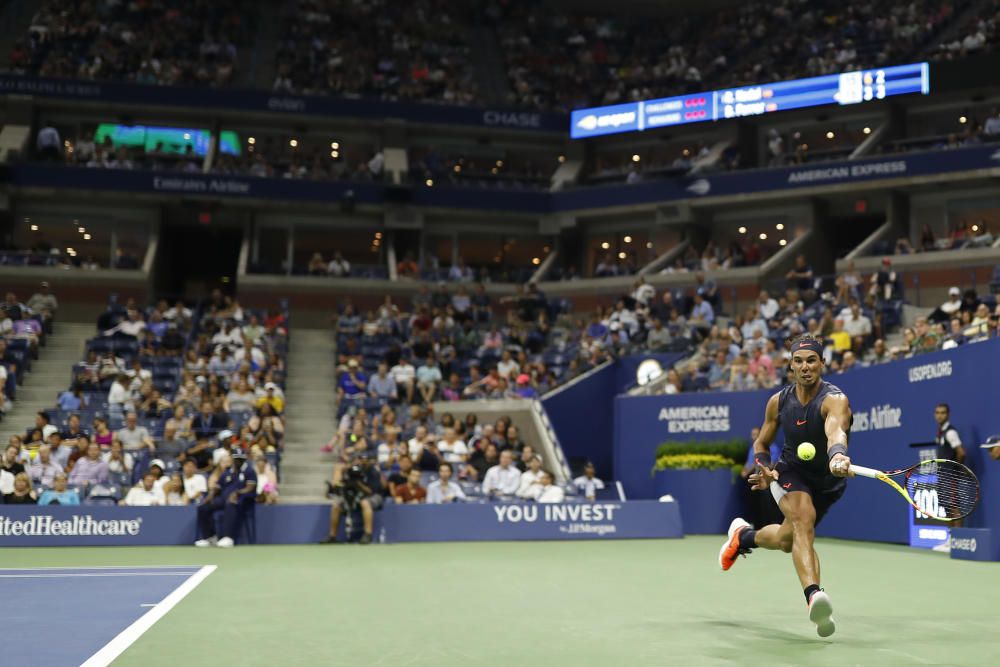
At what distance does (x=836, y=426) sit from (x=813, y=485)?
1.95 feet

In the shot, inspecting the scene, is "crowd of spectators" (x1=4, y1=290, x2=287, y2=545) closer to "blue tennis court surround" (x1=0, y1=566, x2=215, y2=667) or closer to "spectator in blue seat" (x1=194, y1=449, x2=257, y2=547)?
"spectator in blue seat" (x1=194, y1=449, x2=257, y2=547)

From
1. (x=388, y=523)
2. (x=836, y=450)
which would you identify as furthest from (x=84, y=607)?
(x=388, y=523)

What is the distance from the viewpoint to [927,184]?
3278 centimetres

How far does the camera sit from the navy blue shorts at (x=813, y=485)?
301 inches

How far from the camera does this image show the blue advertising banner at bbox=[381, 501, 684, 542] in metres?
18.7

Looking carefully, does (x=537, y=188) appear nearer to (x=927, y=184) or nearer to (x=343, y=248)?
(x=343, y=248)

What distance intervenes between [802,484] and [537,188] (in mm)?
31048

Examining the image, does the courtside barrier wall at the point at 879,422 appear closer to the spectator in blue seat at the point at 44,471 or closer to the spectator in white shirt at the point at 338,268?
the spectator in blue seat at the point at 44,471

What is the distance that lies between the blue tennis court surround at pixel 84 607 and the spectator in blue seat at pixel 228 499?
14.4 feet

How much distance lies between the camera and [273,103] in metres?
36.6

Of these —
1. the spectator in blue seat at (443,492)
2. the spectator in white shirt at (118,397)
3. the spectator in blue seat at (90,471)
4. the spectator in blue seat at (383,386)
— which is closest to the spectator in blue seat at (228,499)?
the spectator in blue seat at (90,471)

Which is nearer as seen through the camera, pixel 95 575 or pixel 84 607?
pixel 84 607

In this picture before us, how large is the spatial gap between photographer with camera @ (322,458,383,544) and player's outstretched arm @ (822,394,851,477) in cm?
1157

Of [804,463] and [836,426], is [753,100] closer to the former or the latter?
[804,463]
